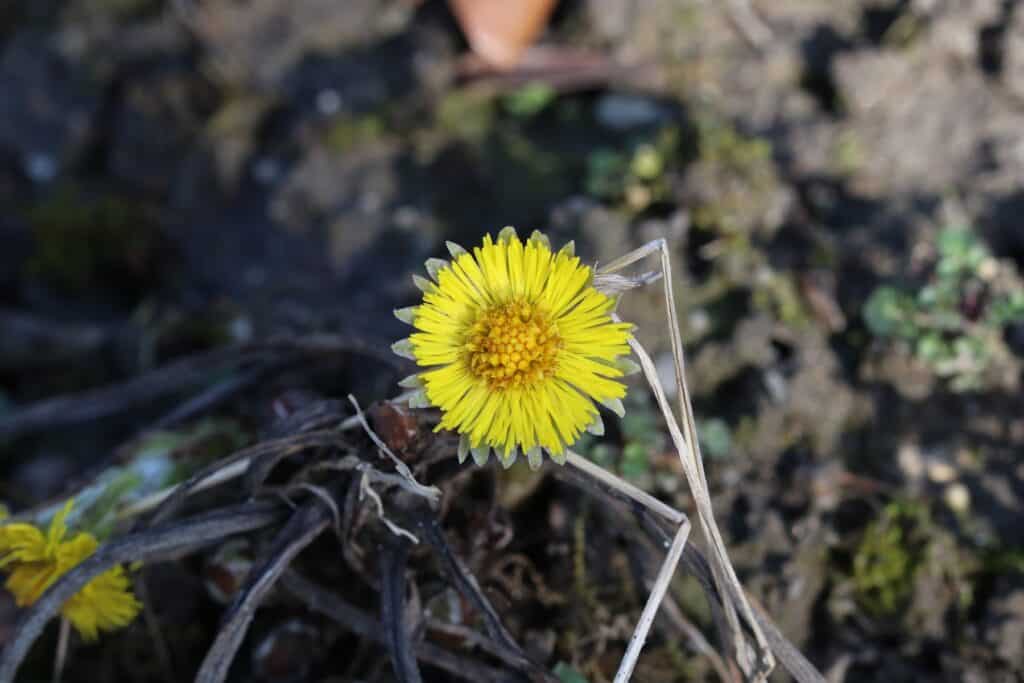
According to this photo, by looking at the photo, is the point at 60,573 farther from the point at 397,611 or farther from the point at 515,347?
the point at 515,347

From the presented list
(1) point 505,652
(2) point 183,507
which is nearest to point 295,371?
(2) point 183,507

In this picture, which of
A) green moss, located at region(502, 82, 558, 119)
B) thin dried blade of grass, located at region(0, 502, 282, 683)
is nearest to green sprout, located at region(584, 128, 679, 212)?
green moss, located at region(502, 82, 558, 119)

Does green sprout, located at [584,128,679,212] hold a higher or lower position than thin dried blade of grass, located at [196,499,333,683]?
higher

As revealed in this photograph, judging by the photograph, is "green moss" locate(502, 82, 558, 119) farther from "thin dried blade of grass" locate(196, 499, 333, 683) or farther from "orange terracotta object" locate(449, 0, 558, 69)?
"thin dried blade of grass" locate(196, 499, 333, 683)

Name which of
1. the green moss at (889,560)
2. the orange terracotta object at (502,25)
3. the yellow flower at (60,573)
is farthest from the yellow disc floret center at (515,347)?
the orange terracotta object at (502,25)

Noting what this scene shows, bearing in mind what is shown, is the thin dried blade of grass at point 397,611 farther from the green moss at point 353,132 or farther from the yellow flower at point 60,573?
the green moss at point 353,132

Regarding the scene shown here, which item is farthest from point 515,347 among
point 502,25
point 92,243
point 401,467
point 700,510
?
point 92,243
